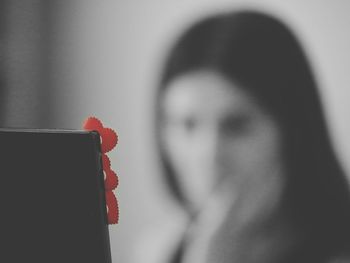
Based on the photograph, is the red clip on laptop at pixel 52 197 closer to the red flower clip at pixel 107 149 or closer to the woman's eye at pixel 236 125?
the red flower clip at pixel 107 149

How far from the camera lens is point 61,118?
1.20m

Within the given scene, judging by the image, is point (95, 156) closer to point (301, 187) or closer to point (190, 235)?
point (190, 235)

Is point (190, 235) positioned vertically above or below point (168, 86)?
below

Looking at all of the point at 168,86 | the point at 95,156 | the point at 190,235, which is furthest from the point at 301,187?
the point at 95,156

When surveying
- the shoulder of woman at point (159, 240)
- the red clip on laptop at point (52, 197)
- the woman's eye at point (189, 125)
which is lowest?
the shoulder of woman at point (159, 240)

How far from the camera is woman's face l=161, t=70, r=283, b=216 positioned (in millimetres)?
A: 1109

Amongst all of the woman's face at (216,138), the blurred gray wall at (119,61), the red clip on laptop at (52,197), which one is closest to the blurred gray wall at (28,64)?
the blurred gray wall at (119,61)

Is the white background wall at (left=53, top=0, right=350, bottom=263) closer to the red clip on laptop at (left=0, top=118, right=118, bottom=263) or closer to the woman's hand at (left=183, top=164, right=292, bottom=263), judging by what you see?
the woman's hand at (left=183, top=164, right=292, bottom=263)

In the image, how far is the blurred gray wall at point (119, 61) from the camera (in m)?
1.10

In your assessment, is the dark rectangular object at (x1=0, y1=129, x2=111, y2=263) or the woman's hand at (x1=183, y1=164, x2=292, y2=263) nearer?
the dark rectangular object at (x1=0, y1=129, x2=111, y2=263)

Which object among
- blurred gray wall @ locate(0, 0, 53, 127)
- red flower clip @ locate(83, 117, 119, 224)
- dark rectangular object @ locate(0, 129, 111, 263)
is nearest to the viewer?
dark rectangular object @ locate(0, 129, 111, 263)

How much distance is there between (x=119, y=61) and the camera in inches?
46.4

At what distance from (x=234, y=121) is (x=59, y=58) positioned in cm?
47

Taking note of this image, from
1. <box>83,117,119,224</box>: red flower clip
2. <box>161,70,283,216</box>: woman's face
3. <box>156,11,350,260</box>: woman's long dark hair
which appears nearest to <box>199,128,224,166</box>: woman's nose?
<box>161,70,283,216</box>: woman's face
